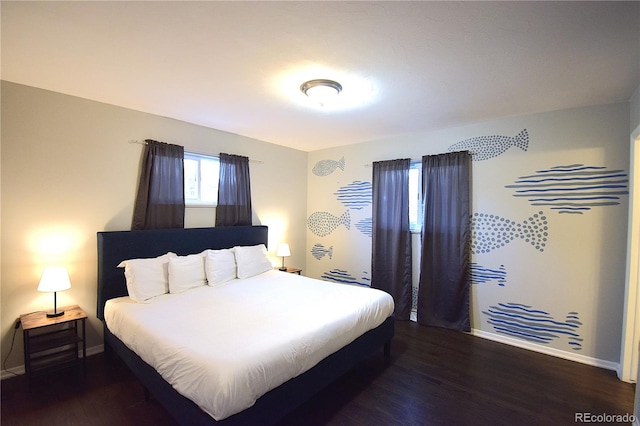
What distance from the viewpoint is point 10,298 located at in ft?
7.89

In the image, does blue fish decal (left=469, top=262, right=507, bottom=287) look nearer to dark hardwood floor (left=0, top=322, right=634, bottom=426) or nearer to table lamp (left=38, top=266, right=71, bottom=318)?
dark hardwood floor (left=0, top=322, right=634, bottom=426)

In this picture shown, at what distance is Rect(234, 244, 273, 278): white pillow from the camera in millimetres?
3529

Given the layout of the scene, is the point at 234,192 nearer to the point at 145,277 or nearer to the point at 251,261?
the point at 251,261

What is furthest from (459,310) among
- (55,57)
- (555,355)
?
(55,57)

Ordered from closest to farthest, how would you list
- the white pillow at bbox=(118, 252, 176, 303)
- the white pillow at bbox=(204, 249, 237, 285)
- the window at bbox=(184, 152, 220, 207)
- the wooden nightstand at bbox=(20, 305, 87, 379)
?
the wooden nightstand at bbox=(20, 305, 87, 379) → the white pillow at bbox=(118, 252, 176, 303) → the white pillow at bbox=(204, 249, 237, 285) → the window at bbox=(184, 152, 220, 207)

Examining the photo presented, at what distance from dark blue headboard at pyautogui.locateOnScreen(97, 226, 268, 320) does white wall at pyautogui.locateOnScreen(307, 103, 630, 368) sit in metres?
3.13

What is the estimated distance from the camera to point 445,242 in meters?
3.61

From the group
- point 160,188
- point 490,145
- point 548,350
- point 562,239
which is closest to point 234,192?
point 160,188

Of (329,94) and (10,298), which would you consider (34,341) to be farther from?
(329,94)

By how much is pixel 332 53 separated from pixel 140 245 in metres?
2.68

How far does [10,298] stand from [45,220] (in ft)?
2.31

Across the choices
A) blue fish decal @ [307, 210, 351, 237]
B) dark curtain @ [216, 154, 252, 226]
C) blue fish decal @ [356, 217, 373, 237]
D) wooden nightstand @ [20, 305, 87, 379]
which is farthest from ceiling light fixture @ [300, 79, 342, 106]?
wooden nightstand @ [20, 305, 87, 379]

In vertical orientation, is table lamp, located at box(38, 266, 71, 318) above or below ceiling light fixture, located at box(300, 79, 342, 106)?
below

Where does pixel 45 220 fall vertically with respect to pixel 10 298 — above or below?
above
